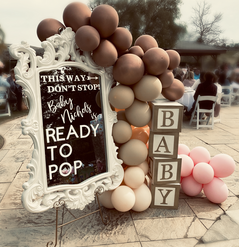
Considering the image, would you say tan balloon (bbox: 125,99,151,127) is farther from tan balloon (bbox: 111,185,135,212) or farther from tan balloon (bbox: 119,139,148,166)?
tan balloon (bbox: 111,185,135,212)

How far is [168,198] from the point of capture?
101 inches

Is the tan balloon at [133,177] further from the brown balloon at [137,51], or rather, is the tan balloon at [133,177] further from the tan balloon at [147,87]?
the brown balloon at [137,51]

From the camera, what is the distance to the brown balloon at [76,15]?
6.37 feet

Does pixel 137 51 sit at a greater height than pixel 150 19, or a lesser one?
lesser

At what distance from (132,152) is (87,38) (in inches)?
45.3

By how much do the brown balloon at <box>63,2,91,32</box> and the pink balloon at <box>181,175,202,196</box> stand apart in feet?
6.89

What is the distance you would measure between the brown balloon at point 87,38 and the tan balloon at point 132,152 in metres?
1.01

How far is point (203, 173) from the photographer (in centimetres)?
264

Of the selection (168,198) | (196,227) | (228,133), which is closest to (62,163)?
(168,198)

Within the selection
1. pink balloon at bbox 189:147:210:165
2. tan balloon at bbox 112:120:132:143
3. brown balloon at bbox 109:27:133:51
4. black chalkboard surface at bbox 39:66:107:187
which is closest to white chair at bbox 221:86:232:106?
pink balloon at bbox 189:147:210:165

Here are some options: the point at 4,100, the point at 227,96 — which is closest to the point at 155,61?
the point at 4,100

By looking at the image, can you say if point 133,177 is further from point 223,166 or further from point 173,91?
point 223,166

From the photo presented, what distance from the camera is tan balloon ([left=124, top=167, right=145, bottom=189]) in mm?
2375

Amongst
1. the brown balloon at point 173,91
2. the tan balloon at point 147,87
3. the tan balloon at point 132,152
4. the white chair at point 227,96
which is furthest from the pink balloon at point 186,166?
the white chair at point 227,96
